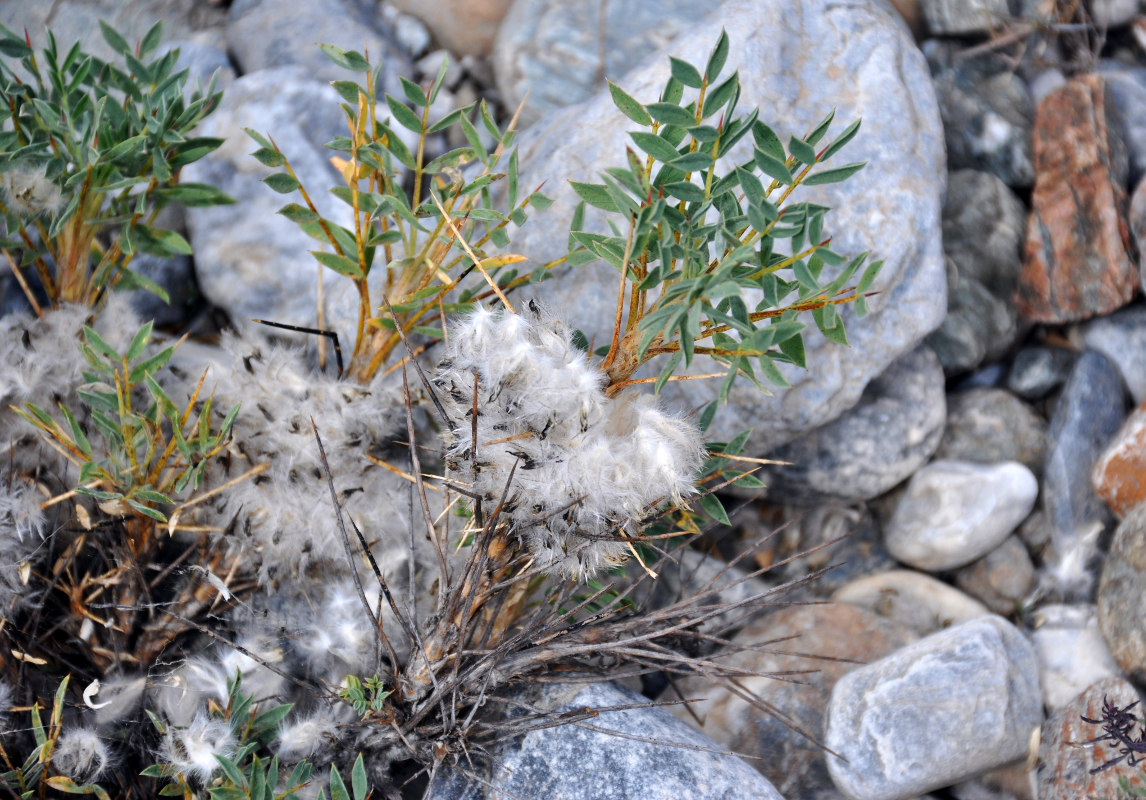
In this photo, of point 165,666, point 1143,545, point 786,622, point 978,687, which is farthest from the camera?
point 786,622

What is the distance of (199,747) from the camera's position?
60.3 inches

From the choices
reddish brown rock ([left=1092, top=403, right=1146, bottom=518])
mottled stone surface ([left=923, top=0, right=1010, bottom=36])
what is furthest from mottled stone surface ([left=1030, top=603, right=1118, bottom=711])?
mottled stone surface ([left=923, top=0, right=1010, bottom=36])

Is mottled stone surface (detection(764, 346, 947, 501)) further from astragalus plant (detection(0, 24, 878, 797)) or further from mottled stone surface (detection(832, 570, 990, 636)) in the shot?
astragalus plant (detection(0, 24, 878, 797))

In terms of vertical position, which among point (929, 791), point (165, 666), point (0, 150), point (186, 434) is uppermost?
point (0, 150)

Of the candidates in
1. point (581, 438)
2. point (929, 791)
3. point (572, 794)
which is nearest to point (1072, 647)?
point (929, 791)

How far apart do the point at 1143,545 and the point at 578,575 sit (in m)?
1.41

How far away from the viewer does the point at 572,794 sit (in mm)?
1602

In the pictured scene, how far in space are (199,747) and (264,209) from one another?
141 cm

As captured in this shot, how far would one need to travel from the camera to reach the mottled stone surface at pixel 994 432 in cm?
241

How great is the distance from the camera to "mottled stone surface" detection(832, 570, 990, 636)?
2.27 meters

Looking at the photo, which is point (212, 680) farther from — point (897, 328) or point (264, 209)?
point (897, 328)

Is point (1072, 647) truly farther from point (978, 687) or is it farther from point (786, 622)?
point (786, 622)

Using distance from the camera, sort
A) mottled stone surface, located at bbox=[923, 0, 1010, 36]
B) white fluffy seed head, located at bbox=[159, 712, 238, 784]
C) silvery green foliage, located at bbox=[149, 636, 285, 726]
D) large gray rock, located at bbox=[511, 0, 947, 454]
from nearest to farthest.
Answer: white fluffy seed head, located at bbox=[159, 712, 238, 784], silvery green foliage, located at bbox=[149, 636, 285, 726], large gray rock, located at bbox=[511, 0, 947, 454], mottled stone surface, located at bbox=[923, 0, 1010, 36]

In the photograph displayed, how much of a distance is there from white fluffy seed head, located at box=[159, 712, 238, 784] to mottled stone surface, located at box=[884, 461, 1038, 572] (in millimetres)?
1742
